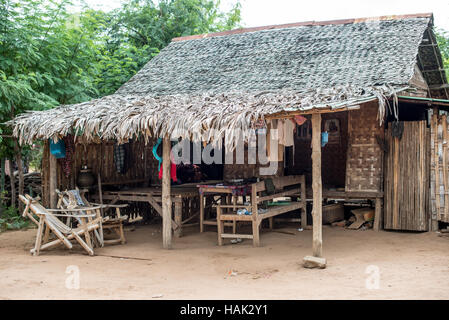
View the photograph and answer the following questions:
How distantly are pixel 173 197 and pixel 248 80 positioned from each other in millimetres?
2960

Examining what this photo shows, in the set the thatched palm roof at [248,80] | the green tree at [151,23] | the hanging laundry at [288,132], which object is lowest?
the hanging laundry at [288,132]

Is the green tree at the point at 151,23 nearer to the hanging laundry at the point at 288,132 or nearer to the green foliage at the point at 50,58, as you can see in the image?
the green foliage at the point at 50,58

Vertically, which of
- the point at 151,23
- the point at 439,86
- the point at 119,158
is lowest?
the point at 119,158

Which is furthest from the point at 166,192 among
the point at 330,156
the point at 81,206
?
the point at 330,156

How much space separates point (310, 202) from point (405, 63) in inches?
151

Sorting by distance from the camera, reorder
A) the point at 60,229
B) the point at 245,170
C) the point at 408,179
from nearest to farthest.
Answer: the point at 60,229 → the point at 408,179 → the point at 245,170

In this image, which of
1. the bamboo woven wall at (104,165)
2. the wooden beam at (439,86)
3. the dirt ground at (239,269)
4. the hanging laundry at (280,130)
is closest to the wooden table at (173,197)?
the dirt ground at (239,269)

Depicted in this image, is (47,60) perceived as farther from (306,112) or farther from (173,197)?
(306,112)

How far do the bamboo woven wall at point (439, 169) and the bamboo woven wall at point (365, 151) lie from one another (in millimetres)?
916

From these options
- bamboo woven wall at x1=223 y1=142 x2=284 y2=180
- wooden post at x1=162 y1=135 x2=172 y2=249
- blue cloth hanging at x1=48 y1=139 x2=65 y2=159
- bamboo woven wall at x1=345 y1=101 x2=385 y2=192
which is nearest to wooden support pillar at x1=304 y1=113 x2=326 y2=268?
wooden post at x1=162 y1=135 x2=172 y2=249

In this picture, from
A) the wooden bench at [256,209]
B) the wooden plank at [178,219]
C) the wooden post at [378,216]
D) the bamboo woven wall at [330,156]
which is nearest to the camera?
the wooden bench at [256,209]

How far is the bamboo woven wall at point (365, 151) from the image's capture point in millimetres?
8711

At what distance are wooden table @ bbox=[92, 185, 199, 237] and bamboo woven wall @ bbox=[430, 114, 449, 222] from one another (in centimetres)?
440

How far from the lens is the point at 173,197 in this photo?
8.73 metres
